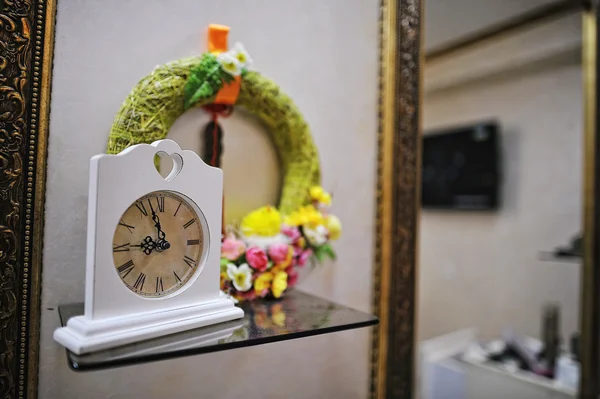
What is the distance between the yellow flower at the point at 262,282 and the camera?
99 cm

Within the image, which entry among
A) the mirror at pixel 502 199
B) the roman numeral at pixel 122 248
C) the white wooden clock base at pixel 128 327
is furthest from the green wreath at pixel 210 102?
the mirror at pixel 502 199

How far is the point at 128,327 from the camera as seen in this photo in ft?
2.31

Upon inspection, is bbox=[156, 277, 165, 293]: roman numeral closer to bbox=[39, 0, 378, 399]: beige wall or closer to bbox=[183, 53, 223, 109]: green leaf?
bbox=[39, 0, 378, 399]: beige wall

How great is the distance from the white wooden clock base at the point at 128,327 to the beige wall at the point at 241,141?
8.8 inches

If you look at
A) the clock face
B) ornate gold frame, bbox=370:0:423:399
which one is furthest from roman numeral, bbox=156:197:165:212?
ornate gold frame, bbox=370:0:423:399

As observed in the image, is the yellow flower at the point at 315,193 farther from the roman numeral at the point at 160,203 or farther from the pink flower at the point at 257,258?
the roman numeral at the point at 160,203

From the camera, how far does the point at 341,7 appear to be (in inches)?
48.0

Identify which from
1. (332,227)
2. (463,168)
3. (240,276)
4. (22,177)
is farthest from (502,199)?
(22,177)

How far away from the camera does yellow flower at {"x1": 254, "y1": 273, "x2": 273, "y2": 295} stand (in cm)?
99

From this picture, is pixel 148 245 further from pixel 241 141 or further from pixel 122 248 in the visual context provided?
pixel 241 141

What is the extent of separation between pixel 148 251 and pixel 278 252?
1.04 feet

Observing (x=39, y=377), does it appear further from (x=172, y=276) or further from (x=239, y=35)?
(x=239, y=35)

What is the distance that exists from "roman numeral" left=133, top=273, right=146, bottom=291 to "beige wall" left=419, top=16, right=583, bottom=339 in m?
2.25

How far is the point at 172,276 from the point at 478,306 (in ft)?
7.99
